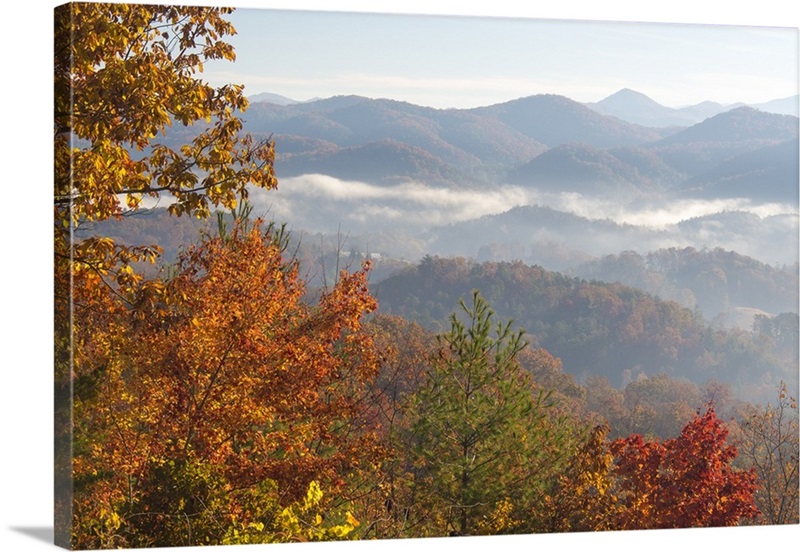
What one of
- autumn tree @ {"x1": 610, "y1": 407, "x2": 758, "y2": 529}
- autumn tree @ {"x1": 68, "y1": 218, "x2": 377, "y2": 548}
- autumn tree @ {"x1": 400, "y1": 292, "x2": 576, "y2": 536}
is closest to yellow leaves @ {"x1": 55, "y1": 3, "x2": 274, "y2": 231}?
autumn tree @ {"x1": 68, "y1": 218, "x2": 377, "y2": 548}

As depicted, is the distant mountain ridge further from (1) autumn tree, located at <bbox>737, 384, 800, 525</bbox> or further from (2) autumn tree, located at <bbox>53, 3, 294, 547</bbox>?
(2) autumn tree, located at <bbox>53, 3, 294, 547</bbox>

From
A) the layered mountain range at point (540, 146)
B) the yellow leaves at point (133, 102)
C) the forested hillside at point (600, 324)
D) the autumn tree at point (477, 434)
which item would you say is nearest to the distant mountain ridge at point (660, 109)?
the layered mountain range at point (540, 146)

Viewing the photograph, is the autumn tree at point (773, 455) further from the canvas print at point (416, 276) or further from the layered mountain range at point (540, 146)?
the layered mountain range at point (540, 146)

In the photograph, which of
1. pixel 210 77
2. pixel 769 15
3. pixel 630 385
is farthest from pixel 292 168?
pixel 769 15

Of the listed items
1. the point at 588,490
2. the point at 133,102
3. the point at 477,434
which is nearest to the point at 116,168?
the point at 133,102

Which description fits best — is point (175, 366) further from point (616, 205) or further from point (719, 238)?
point (719, 238)
